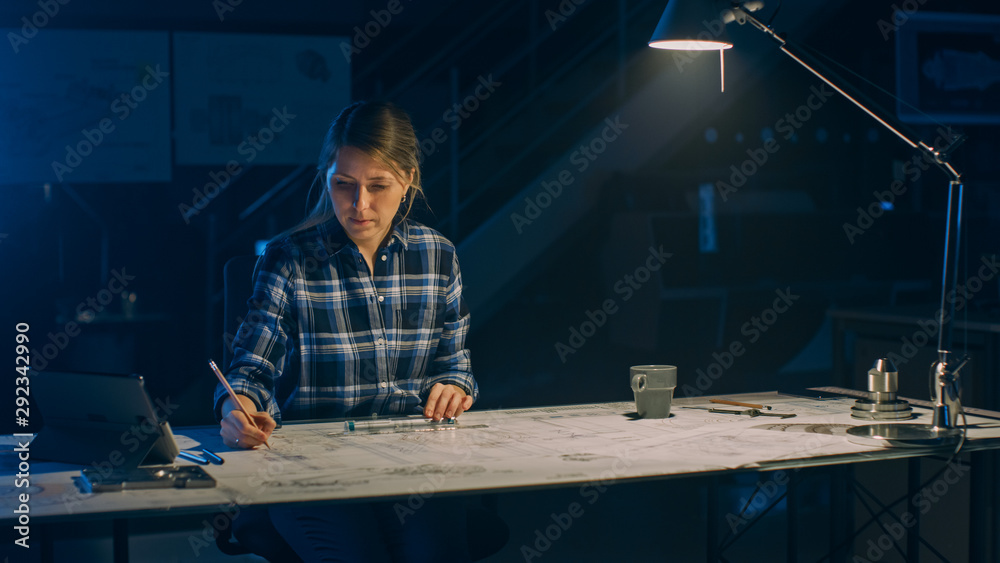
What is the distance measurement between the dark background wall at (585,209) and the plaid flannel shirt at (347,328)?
8.27 ft

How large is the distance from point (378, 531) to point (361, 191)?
68cm

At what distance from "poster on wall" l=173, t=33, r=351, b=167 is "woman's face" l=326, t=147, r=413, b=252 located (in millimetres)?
2773

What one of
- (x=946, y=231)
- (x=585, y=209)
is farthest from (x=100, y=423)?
(x=585, y=209)

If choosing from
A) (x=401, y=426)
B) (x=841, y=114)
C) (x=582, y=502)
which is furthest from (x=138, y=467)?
(x=841, y=114)

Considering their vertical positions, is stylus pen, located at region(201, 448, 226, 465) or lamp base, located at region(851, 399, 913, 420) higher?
lamp base, located at region(851, 399, 913, 420)

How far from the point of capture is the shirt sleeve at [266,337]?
1.74 metres

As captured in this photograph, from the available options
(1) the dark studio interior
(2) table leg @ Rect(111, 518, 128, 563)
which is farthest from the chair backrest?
(1) the dark studio interior

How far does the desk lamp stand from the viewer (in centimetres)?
164

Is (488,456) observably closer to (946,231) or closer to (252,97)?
(946,231)

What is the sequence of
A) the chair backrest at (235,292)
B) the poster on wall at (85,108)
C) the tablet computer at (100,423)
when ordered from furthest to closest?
the poster on wall at (85,108)
the chair backrest at (235,292)
the tablet computer at (100,423)

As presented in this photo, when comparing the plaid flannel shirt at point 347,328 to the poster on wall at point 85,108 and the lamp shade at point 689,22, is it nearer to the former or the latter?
the lamp shade at point 689,22

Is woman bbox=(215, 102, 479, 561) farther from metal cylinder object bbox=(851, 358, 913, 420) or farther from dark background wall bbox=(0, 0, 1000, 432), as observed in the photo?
dark background wall bbox=(0, 0, 1000, 432)

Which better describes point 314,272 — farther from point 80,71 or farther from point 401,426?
point 80,71

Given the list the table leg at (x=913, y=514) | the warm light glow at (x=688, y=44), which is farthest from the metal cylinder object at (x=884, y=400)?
the warm light glow at (x=688, y=44)
